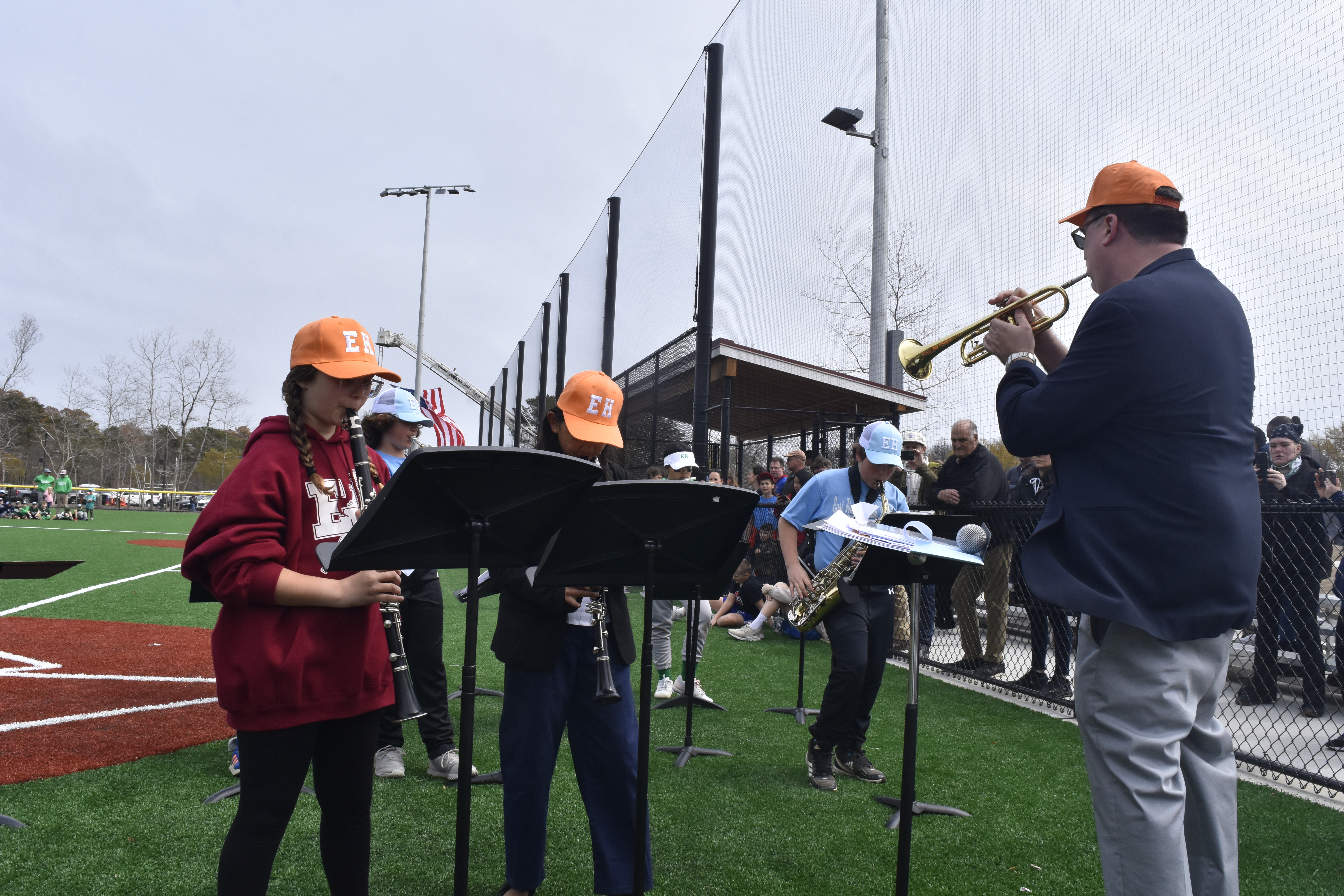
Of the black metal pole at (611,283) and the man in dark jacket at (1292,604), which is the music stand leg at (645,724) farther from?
the black metal pole at (611,283)

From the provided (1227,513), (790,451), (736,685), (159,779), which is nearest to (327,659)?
(1227,513)

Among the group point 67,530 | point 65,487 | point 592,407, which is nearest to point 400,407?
point 592,407

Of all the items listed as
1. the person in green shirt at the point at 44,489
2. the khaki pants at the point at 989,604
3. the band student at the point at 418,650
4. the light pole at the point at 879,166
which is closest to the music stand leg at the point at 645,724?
the band student at the point at 418,650

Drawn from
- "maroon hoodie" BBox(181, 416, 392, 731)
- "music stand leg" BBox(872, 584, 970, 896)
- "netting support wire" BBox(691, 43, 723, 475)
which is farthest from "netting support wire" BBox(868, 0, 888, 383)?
"maroon hoodie" BBox(181, 416, 392, 731)

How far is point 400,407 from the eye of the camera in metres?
4.64

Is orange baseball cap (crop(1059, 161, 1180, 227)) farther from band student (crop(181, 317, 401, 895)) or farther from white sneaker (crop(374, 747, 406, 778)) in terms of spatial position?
white sneaker (crop(374, 747, 406, 778))

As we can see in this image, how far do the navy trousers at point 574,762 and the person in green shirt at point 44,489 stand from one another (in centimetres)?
3719

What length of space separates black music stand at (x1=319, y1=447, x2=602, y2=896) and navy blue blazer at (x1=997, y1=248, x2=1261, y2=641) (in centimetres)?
129

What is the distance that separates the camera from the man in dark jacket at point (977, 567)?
7512 millimetres

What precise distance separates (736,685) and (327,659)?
5.25m

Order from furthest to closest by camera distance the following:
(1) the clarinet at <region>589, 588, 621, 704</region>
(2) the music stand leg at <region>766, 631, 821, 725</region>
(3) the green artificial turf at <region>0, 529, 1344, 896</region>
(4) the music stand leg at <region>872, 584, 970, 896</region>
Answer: (2) the music stand leg at <region>766, 631, 821, 725</region>
(3) the green artificial turf at <region>0, 529, 1344, 896</region>
(1) the clarinet at <region>589, 588, 621, 704</region>
(4) the music stand leg at <region>872, 584, 970, 896</region>

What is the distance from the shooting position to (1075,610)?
80.4 inches

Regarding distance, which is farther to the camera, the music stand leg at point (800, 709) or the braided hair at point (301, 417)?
the music stand leg at point (800, 709)

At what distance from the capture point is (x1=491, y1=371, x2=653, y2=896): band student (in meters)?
2.87
